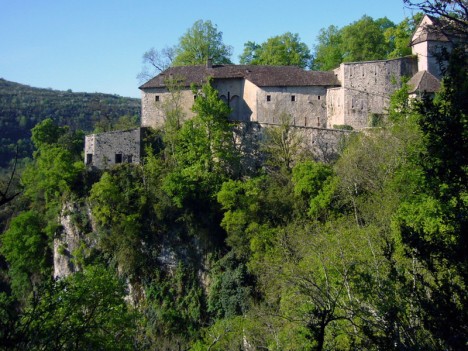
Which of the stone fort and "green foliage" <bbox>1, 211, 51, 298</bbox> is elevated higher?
the stone fort

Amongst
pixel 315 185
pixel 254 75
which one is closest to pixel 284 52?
pixel 254 75

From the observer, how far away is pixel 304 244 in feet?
84.3

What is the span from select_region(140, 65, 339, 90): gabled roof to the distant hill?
1416 inches

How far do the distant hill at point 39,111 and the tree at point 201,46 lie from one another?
25.8 meters

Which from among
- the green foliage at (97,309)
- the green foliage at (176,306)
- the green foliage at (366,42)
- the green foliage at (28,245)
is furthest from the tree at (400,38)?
the green foliage at (97,309)

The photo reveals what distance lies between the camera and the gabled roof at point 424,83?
36.4 meters

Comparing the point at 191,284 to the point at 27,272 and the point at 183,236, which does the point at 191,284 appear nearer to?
the point at 183,236

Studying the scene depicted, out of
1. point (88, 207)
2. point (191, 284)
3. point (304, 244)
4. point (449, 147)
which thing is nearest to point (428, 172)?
point (449, 147)

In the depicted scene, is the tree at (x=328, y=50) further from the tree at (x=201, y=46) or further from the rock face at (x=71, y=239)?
the rock face at (x=71, y=239)

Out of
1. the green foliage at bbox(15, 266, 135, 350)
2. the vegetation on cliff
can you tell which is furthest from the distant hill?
the green foliage at bbox(15, 266, 135, 350)

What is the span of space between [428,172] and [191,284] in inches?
922

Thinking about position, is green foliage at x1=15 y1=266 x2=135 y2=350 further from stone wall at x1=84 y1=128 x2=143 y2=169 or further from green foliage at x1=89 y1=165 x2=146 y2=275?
stone wall at x1=84 y1=128 x2=143 y2=169

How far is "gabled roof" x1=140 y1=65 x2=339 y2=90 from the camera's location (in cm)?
3975

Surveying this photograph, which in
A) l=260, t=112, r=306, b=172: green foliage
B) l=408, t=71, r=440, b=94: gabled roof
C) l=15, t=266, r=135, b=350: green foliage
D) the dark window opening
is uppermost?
l=408, t=71, r=440, b=94: gabled roof
